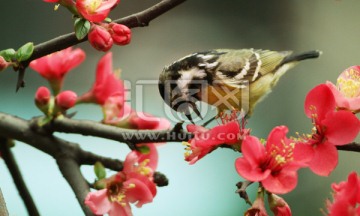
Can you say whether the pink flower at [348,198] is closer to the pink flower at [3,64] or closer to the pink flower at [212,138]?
the pink flower at [212,138]

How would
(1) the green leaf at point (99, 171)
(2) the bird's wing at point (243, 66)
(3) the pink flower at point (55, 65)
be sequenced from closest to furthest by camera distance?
(1) the green leaf at point (99, 171)
(3) the pink flower at point (55, 65)
(2) the bird's wing at point (243, 66)

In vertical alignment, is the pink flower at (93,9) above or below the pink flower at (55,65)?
above

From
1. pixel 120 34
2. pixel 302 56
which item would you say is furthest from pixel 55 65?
pixel 302 56

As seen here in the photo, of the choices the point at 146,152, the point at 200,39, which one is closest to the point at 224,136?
the point at 146,152

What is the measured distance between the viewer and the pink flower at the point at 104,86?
731 mm

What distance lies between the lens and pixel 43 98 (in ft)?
2.22

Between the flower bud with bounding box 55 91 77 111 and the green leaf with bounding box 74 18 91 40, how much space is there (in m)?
0.09

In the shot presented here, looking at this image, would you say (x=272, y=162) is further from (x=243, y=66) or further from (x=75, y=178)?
(x=243, y=66)

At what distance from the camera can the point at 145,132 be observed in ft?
2.08

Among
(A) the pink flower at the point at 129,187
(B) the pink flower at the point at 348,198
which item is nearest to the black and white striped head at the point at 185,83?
(A) the pink flower at the point at 129,187

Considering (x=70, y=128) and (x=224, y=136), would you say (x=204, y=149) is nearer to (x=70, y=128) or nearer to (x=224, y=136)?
(x=224, y=136)

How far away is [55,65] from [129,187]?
0.19 metres

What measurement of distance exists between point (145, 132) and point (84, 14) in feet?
0.43

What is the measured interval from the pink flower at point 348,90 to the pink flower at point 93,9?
221 millimetres
